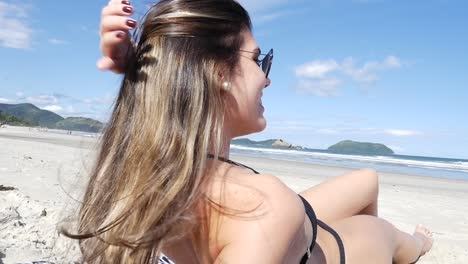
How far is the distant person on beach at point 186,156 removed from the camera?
4.20 feet

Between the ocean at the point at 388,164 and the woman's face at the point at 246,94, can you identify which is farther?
the ocean at the point at 388,164

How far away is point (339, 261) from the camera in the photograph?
5.73 ft

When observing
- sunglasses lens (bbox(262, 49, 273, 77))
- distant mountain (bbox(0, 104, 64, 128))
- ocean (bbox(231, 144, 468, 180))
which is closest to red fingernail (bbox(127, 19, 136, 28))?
sunglasses lens (bbox(262, 49, 273, 77))

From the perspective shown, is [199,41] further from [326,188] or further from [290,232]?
[326,188]

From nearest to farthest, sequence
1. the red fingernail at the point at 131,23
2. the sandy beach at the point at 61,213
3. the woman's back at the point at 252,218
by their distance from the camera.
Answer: the woman's back at the point at 252,218 → the red fingernail at the point at 131,23 → the sandy beach at the point at 61,213

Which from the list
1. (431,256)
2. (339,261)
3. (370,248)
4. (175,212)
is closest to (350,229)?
(370,248)

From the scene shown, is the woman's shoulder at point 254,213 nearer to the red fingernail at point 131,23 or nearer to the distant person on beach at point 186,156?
the distant person on beach at point 186,156

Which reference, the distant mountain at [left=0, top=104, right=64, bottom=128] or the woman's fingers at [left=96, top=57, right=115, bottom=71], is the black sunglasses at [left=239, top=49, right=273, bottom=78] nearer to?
the woman's fingers at [left=96, top=57, right=115, bottom=71]

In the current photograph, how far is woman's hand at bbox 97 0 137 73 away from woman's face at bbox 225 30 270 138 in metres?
0.35

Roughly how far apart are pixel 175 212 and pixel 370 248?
0.93 m

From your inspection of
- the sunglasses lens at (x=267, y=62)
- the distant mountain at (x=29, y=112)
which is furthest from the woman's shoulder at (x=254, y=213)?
the distant mountain at (x=29, y=112)

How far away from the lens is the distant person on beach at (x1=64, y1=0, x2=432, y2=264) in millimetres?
1281

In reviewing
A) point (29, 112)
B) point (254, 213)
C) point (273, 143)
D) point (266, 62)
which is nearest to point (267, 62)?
point (266, 62)

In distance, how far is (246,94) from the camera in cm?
153
